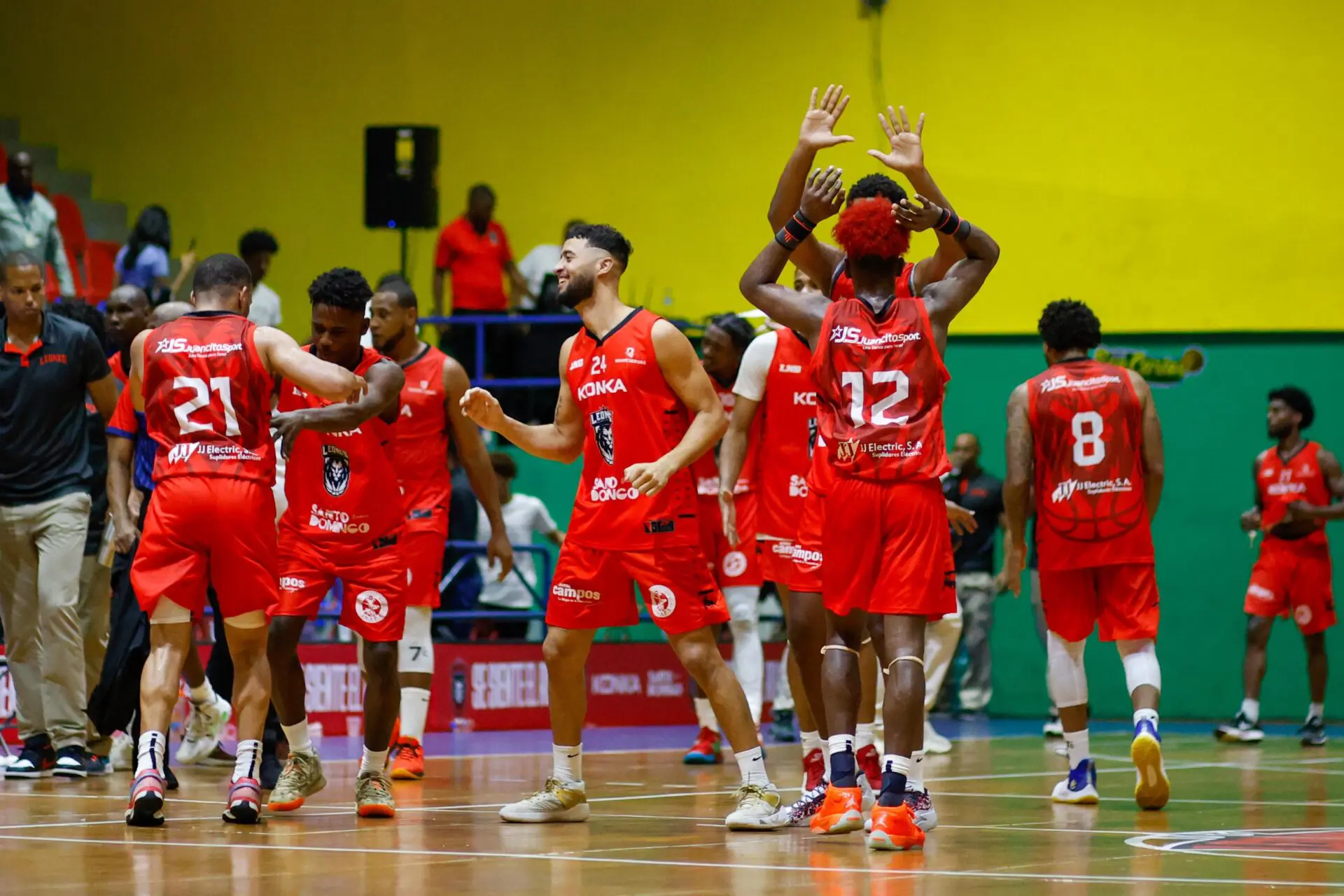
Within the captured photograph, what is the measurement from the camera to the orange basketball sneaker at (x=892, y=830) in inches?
273

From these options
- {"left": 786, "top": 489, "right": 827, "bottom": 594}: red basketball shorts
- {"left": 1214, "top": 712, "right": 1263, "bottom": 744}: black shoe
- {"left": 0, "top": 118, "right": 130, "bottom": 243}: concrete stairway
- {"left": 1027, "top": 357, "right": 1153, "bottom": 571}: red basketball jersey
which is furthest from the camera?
{"left": 0, "top": 118, "right": 130, "bottom": 243}: concrete stairway

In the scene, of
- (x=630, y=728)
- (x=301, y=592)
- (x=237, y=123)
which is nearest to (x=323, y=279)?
(x=301, y=592)

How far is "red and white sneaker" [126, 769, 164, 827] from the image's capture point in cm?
771

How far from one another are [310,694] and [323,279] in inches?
243

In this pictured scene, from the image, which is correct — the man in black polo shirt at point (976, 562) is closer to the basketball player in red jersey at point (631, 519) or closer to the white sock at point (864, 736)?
the white sock at point (864, 736)

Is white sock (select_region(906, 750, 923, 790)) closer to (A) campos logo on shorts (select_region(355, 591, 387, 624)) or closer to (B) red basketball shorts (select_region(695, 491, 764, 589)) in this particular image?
(A) campos logo on shorts (select_region(355, 591, 387, 624))

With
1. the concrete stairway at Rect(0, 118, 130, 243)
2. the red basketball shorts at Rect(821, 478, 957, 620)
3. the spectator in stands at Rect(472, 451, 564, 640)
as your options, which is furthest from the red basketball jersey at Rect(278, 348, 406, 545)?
the concrete stairway at Rect(0, 118, 130, 243)

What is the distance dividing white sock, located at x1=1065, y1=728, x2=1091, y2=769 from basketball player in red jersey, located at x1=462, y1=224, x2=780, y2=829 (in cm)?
204

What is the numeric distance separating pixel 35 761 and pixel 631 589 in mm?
4357

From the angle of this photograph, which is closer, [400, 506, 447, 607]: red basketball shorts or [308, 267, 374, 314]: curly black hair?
[308, 267, 374, 314]: curly black hair

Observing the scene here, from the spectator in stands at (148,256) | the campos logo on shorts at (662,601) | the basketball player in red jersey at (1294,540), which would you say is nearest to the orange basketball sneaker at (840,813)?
the campos logo on shorts at (662,601)

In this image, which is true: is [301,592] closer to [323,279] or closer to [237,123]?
[323,279]

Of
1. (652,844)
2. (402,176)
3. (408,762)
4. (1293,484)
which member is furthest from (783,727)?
(402,176)

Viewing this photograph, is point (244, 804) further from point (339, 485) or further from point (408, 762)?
point (408, 762)
